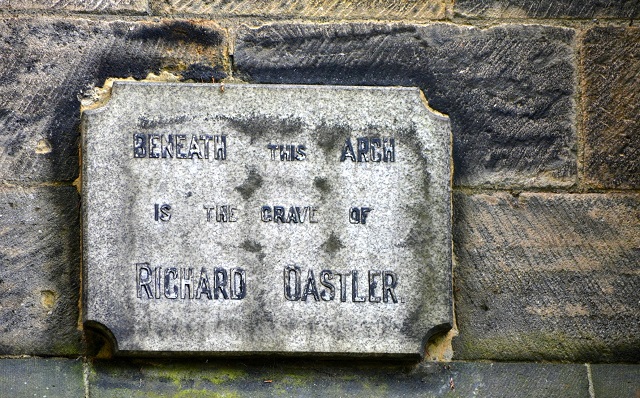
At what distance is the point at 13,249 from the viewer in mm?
3121

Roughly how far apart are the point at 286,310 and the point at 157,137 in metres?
0.67

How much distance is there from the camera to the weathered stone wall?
3.11 metres

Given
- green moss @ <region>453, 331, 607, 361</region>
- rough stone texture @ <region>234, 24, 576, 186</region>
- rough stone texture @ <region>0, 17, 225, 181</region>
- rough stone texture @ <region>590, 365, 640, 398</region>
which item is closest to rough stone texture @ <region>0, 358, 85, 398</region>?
rough stone texture @ <region>0, 17, 225, 181</region>

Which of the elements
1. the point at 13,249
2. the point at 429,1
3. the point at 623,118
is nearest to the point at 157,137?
the point at 13,249

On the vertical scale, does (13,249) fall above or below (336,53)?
below

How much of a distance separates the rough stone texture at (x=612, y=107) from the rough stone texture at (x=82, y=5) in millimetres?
1513

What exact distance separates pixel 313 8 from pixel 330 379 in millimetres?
1222

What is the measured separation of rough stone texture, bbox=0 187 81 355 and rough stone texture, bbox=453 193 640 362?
1228 millimetres

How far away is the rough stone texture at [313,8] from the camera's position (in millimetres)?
3293

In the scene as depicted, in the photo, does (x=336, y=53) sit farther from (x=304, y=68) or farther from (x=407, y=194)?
(x=407, y=194)

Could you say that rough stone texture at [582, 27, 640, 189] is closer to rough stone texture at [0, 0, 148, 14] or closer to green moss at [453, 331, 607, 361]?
green moss at [453, 331, 607, 361]

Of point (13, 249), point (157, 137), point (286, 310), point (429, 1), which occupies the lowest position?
point (286, 310)

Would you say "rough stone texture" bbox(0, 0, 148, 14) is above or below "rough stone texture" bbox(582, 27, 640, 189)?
above

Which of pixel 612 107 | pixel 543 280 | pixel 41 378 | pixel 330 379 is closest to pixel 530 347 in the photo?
pixel 543 280
